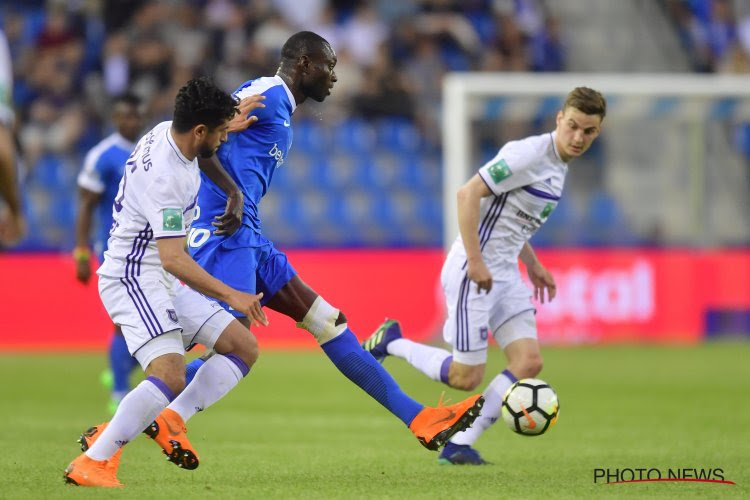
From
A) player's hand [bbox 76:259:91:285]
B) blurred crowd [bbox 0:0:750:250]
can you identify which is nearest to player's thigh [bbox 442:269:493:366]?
player's hand [bbox 76:259:91:285]

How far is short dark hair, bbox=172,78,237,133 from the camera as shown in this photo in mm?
5938

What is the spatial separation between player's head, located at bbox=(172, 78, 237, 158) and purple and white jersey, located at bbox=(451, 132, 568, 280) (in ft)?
7.04

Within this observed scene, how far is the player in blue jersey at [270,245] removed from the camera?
21.9 ft

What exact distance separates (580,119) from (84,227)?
4663 mm

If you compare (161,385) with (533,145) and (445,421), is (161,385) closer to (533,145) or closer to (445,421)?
(445,421)

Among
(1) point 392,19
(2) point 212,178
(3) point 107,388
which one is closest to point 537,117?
(1) point 392,19

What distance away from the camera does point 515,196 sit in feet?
25.6

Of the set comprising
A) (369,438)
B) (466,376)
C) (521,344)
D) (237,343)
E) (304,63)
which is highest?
(304,63)

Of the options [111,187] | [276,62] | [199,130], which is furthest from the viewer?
[276,62]

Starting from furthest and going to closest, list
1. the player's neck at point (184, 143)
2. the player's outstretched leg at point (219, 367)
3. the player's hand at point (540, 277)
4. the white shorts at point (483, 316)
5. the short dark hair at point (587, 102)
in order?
the player's hand at point (540, 277) < the white shorts at point (483, 316) < the short dark hair at point (587, 102) < the player's outstretched leg at point (219, 367) < the player's neck at point (184, 143)

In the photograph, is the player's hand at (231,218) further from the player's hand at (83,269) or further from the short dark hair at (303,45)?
the player's hand at (83,269)

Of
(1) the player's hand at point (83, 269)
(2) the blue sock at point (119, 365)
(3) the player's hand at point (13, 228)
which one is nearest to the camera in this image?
(3) the player's hand at point (13, 228)

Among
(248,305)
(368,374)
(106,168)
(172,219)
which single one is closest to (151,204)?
(172,219)

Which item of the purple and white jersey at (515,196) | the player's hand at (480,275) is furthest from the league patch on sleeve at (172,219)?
the purple and white jersey at (515,196)
